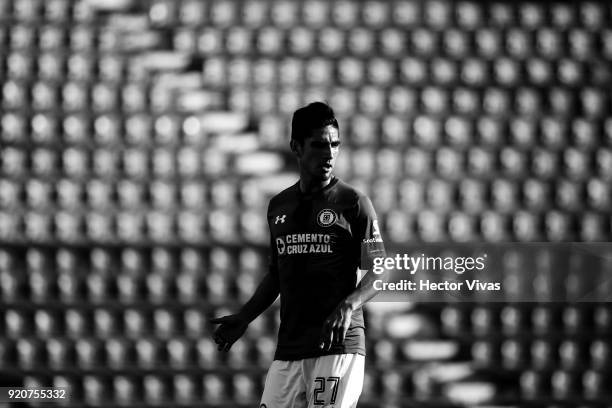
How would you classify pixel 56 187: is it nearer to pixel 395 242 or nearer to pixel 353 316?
pixel 395 242

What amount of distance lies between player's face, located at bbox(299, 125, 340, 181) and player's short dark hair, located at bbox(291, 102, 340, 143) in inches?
0.5

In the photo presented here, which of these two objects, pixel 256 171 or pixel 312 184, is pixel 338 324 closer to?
pixel 312 184

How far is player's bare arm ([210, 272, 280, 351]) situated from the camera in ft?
8.68

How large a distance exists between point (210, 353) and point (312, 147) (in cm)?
308

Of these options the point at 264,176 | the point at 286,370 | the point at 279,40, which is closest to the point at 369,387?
the point at 264,176

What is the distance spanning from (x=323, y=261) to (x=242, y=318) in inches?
12.5

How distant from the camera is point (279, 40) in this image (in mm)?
5625

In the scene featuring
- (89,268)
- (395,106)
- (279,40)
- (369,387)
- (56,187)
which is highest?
(279,40)

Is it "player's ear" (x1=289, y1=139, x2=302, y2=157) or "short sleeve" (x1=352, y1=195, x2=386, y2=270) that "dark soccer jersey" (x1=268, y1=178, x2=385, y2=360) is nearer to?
"short sleeve" (x1=352, y1=195, x2=386, y2=270)

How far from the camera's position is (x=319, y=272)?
2.51 metres

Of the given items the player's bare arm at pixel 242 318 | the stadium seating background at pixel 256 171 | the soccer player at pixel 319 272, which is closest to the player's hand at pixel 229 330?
the player's bare arm at pixel 242 318

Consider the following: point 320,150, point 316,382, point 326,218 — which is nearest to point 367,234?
point 326,218

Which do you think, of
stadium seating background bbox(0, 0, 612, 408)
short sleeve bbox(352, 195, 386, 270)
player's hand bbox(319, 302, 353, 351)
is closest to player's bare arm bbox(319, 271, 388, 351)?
player's hand bbox(319, 302, 353, 351)

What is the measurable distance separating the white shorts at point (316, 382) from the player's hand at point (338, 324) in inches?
5.6
